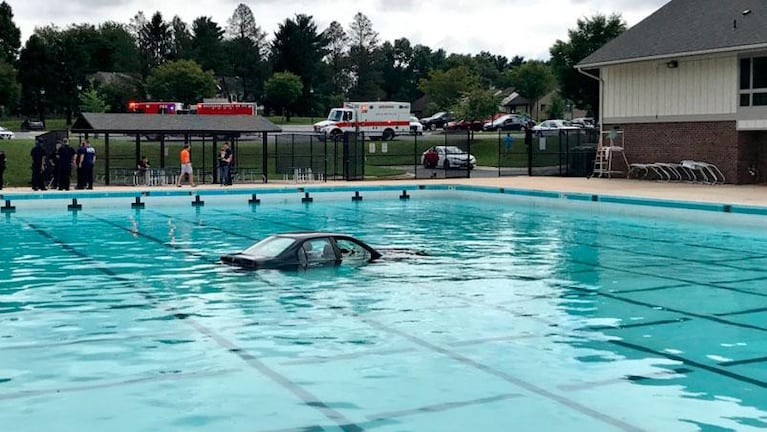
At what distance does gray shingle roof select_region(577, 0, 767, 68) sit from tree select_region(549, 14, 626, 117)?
25.9 m

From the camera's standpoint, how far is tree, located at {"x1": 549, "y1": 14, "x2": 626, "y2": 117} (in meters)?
63.7

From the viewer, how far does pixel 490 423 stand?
7.04 meters

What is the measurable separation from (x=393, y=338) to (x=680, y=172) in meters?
25.5

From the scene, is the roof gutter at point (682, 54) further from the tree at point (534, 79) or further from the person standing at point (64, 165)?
the tree at point (534, 79)

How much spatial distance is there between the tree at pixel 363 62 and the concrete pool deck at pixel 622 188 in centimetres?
6921

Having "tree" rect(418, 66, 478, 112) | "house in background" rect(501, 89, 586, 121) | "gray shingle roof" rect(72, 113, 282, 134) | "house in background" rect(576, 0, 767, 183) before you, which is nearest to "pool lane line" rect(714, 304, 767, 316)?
"house in background" rect(576, 0, 767, 183)

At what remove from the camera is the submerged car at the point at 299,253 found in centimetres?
1428

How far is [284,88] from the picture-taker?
86062mm

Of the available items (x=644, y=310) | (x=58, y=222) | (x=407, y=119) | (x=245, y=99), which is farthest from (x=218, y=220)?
(x=245, y=99)

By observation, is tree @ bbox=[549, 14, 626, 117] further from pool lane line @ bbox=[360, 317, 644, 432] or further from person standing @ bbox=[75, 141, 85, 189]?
pool lane line @ bbox=[360, 317, 644, 432]

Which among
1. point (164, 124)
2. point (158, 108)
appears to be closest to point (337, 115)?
point (158, 108)

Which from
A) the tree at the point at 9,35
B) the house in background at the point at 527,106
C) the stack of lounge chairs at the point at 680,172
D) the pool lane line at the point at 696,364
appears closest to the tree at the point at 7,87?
the tree at the point at 9,35

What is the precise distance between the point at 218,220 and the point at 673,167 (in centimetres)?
1703

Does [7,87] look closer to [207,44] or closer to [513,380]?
[207,44]
